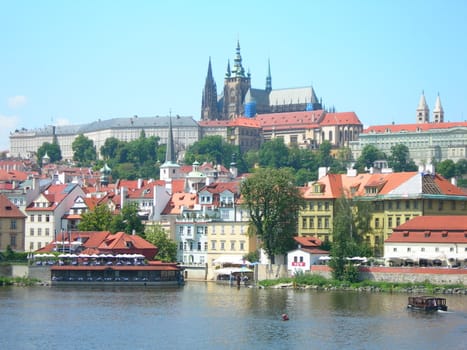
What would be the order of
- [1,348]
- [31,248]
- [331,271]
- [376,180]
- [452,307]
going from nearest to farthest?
[1,348], [452,307], [331,271], [376,180], [31,248]

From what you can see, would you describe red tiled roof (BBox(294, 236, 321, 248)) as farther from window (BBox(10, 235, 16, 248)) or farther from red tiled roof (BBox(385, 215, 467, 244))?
window (BBox(10, 235, 16, 248))

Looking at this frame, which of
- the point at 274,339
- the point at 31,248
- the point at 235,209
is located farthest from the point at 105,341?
the point at 31,248

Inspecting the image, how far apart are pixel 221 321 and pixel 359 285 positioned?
58.5 ft

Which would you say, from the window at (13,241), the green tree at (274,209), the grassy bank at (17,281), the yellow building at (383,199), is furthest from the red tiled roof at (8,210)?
the yellow building at (383,199)

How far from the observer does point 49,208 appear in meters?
100

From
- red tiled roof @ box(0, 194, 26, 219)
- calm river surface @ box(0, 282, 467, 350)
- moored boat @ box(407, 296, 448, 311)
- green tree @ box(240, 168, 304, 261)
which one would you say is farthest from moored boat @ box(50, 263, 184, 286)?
moored boat @ box(407, 296, 448, 311)

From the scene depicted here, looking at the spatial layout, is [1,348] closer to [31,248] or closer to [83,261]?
[83,261]

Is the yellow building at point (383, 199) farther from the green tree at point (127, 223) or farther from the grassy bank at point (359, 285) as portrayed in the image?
the green tree at point (127, 223)

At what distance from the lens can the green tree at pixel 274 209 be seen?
3295 inches

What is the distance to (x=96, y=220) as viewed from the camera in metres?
94.8

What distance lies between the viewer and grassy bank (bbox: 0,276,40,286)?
8275 centimetres

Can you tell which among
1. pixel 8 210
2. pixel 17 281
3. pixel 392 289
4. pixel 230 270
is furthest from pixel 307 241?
pixel 8 210

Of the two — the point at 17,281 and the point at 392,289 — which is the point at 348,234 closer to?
the point at 392,289

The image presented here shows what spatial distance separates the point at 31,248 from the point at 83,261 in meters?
17.0
